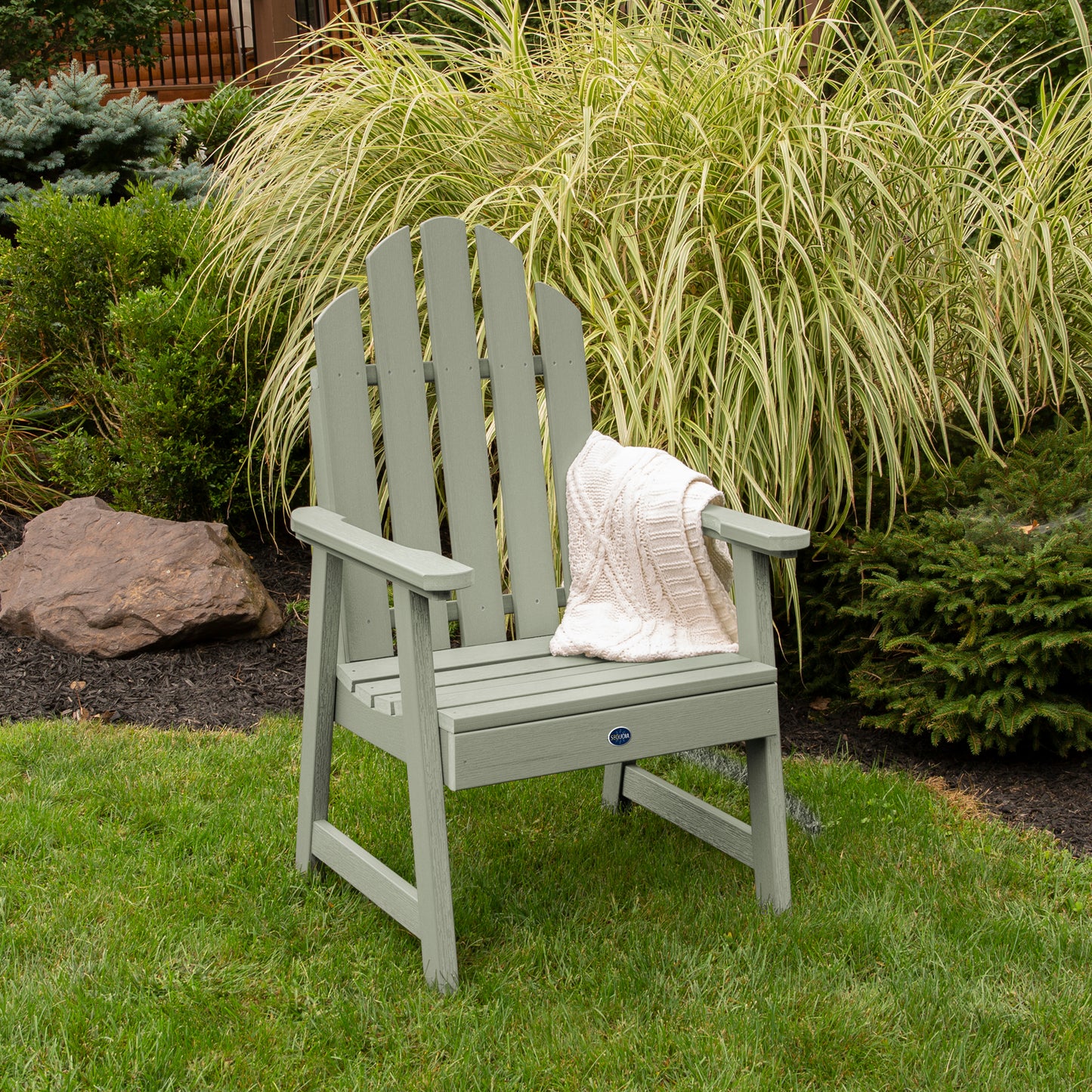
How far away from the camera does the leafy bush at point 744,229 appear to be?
2.83 metres

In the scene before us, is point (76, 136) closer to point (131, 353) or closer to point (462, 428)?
point (131, 353)

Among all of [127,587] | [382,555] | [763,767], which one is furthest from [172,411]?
[763,767]

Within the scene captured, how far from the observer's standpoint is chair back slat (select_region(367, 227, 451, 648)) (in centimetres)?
227

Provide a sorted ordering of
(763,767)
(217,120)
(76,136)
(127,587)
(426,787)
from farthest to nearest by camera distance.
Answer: (217,120)
(76,136)
(127,587)
(763,767)
(426,787)

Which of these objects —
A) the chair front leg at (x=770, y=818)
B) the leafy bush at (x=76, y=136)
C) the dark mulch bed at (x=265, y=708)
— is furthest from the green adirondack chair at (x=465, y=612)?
the leafy bush at (x=76, y=136)

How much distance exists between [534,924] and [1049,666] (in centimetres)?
133

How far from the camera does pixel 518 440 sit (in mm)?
2406

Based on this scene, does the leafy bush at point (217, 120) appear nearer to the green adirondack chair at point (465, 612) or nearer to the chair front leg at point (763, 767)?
the green adirondack chair at point (465, 612)

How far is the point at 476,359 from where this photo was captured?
2.38m

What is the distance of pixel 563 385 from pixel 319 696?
0.82m

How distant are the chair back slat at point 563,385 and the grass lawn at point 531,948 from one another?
713mm

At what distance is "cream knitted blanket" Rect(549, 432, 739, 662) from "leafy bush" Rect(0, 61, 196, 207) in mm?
3781

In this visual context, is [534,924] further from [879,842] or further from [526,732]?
[879,842]

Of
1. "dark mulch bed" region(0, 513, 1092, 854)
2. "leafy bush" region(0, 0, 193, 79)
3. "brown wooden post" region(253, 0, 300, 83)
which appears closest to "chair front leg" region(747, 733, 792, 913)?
"dark mulch bed" region(0, 513, 1092, 854)
